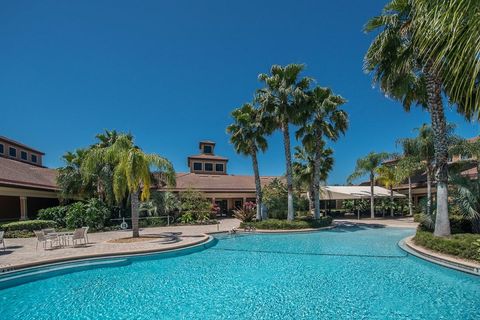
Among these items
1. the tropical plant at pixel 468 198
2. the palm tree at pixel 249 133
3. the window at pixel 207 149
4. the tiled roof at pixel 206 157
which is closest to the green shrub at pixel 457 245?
the tropical plant at pixel 468 198

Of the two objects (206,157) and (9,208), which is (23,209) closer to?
(9,208)

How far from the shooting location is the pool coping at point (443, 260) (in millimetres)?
8914

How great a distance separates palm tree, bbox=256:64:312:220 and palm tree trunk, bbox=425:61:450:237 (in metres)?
9.49

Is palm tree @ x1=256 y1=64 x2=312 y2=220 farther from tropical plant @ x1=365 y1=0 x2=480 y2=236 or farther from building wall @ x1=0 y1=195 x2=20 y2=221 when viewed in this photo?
building wall @ x1=0 y1=195 x2=20 y2=221

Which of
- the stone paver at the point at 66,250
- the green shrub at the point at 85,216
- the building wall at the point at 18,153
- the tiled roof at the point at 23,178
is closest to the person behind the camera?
the stone paver at the point at 66,250

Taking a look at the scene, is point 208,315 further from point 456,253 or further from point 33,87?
point 33,87

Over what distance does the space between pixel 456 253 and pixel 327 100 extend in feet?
46.1

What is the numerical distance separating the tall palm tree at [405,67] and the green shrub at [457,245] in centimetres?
64

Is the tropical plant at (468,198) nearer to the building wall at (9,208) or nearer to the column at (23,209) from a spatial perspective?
the column at (23,209)

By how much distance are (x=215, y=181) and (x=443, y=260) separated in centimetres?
2749

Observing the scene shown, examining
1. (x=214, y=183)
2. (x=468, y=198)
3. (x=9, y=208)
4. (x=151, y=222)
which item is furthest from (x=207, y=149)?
(x=468, y=198)

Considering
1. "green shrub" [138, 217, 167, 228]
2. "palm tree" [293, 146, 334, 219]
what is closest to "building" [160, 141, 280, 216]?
"green shrub" [138, 217, 167, 228]

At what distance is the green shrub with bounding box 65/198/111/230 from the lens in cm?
2045

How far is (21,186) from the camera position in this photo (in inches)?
794
